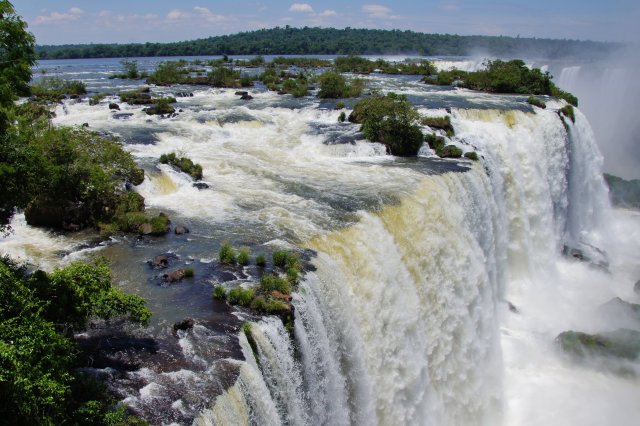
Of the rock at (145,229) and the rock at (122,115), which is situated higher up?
the rock at (122,115)

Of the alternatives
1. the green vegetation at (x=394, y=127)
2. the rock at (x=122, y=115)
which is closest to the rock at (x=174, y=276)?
the green vegetation at (x=394, y=127)

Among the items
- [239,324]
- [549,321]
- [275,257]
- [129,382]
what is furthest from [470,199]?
[129,382]

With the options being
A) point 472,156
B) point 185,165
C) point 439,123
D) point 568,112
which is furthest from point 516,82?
point 185,165

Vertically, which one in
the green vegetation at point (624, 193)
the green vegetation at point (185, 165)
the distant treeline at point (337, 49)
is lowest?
the green vegetation at point (624, 193)

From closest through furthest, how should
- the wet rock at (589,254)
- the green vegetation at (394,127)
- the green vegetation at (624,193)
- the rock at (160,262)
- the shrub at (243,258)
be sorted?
the shrub at (243,258)
the rock at (160,262)
the green vegetation at (394,127)
the wet rock at (589,254)
the green vegetation at (624,193)

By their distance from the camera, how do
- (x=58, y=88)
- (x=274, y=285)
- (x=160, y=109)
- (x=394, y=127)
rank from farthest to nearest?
(x=58, y=88)
(x=160, y=109)
(x=394, y=127)
(x=274, y=285)

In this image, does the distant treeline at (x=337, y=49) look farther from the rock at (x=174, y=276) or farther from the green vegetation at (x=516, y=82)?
the rock at (x=174, y=276)

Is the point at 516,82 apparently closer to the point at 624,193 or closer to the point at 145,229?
the point at 624,193
